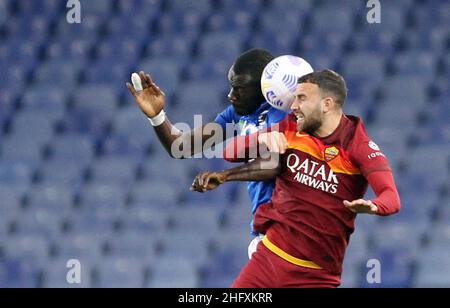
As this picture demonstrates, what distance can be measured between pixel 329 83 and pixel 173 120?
503cm

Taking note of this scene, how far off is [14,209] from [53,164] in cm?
58

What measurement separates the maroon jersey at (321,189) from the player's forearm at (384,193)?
0.36 ft

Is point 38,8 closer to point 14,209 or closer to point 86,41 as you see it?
point 86,41

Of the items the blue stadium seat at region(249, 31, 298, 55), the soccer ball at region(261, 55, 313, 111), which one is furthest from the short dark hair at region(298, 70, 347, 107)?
the blue stadium seat at region(249, 31, 298, 55)

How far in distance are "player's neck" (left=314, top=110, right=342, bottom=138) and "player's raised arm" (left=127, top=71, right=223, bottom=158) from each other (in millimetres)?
793

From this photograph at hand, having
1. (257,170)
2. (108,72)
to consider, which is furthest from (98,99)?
(257,170)

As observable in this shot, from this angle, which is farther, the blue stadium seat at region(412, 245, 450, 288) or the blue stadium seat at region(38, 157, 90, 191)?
the blue stadium seat at region(38, 157, 90, 191)

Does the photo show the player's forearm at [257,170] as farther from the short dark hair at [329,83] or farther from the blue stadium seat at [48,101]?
the blue stadium seat at [48,101]

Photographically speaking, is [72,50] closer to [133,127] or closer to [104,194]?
[133,127]

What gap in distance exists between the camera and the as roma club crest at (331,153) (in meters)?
4.69

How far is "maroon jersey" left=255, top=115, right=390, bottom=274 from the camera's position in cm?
469

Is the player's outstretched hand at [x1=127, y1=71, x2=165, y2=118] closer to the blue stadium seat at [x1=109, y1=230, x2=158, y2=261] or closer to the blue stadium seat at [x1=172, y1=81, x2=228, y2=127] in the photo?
the blue stadium seat at [x1=109, y1=230, x2=158, y2=261]

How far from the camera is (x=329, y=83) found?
187 inches

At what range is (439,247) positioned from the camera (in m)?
8.49
